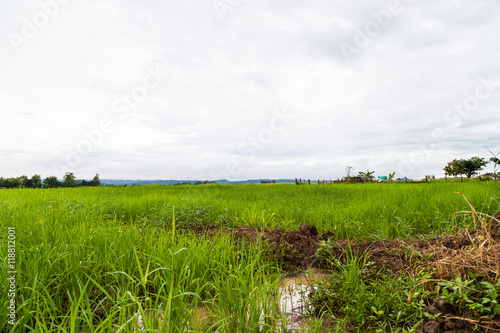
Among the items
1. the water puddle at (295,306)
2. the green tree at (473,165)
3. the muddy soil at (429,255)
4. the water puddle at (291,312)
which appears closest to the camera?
the muddy soil at (429,255)

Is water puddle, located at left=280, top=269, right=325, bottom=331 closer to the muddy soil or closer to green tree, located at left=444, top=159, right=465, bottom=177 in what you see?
the muddy soil

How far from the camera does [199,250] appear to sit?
346 centimetres

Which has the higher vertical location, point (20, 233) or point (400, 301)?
point (20, 233)

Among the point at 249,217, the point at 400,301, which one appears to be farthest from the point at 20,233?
the point at 400,301

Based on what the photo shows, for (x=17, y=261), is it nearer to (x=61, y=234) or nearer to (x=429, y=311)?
(x=61, y=234)

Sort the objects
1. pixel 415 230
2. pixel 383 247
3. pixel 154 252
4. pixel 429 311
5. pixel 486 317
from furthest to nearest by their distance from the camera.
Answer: pixel 415 230 → pixel 383 247 → pixel 154 252 → pixel 429 311 → pixel 486 317

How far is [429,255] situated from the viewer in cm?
309

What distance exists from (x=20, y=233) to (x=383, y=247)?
499 cm

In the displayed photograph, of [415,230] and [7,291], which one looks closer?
[7,291]

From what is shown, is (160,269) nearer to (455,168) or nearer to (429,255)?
(429,255)

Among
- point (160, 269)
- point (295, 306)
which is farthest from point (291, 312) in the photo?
point (160, 269)

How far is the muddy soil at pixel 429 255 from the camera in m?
2.26

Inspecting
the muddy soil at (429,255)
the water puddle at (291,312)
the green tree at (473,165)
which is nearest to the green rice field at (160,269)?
the water puddle at (291,312)

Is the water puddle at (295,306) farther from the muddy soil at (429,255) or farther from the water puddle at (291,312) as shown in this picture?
the muddy soil at (429,255)
